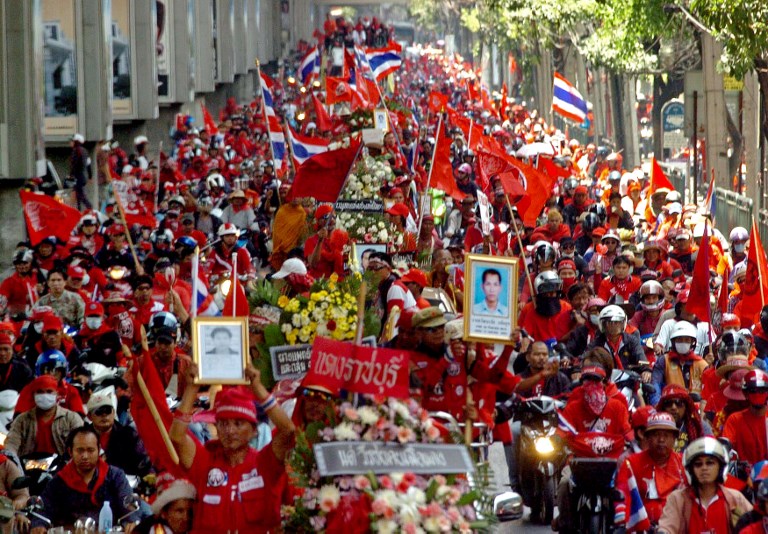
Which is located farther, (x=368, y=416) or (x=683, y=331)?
(x=683, y=331)

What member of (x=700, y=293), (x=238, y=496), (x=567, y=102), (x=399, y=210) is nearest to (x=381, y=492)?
(x=238, y=496)

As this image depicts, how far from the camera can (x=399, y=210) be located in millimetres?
20828

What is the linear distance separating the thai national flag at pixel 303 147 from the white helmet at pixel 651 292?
8.56 m

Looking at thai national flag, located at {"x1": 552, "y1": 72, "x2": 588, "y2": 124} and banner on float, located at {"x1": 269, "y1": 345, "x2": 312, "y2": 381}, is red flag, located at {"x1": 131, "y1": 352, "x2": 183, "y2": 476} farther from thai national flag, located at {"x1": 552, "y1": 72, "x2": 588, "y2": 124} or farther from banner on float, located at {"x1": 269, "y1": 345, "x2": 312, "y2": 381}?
thai national flag, located at {"x1": 552, "y1": 72, "x2": 588, "y2": 124}

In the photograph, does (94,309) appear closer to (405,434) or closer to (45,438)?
(45,438)

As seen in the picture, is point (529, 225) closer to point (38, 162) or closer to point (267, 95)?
point (267, 95)

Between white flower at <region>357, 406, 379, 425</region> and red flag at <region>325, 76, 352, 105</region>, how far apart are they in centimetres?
2496

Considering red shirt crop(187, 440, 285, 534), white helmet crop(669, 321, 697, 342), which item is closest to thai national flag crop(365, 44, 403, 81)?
white helmet crop(669, 321, 697, 342)

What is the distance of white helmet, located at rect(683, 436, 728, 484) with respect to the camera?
8727 mm

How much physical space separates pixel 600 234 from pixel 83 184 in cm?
1327

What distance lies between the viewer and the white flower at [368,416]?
314 inches

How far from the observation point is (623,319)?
13695 mm

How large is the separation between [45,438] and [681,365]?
474 cm

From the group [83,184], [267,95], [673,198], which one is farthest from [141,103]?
[673,198]
